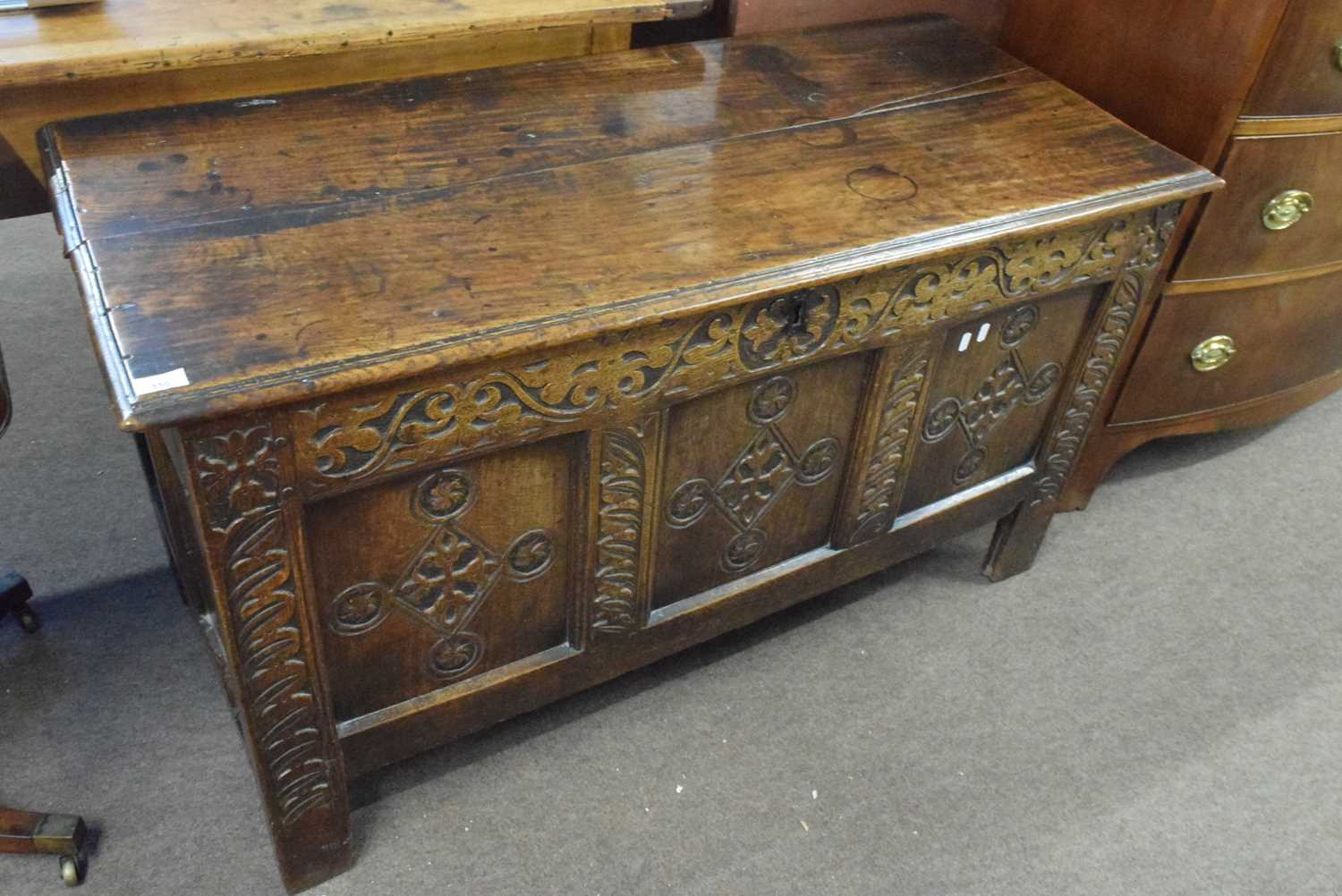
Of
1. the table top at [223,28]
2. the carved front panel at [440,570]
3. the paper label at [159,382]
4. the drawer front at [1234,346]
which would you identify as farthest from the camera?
the drawer front at [1234,346]

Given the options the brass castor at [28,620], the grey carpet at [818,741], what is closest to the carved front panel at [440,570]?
the grey carpet at [818,741]

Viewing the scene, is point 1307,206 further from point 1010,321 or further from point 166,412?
point 166,412

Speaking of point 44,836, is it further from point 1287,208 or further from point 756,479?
point 1287,208

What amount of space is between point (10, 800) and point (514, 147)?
108 cm

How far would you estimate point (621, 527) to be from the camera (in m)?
1.39

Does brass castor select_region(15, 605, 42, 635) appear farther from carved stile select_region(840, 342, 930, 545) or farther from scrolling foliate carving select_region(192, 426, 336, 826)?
carved stile select_region(840, 342, 930, 545)

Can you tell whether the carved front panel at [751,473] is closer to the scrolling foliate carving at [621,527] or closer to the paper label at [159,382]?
the scrolling foliate carving at [621,527]

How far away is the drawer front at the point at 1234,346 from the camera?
1.93 m

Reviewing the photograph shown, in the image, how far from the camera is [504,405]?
3.84 ft

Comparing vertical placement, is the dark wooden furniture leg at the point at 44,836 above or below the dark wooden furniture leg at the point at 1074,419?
below

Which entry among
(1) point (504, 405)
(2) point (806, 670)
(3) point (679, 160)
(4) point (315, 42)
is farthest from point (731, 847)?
(4) point (315, 42)

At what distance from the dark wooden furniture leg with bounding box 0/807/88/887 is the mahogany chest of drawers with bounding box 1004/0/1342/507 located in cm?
170

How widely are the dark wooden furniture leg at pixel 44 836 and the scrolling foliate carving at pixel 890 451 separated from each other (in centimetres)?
110

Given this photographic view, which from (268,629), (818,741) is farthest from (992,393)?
(268,629)
